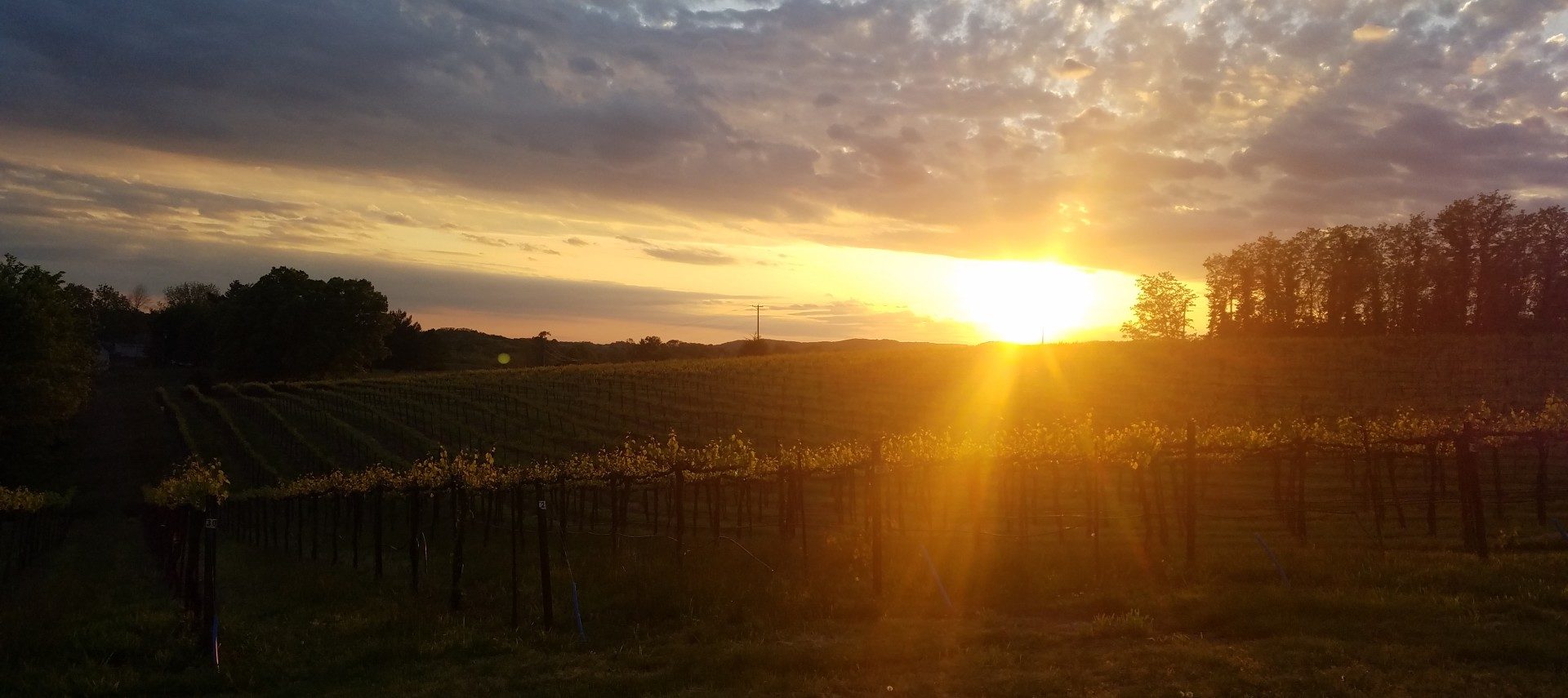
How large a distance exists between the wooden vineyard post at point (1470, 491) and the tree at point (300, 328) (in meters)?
81.5

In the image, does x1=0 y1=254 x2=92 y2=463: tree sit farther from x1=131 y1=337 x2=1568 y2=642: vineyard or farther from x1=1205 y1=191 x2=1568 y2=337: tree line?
x1=1205 y1=191 x2=1568 y2=337: tree line

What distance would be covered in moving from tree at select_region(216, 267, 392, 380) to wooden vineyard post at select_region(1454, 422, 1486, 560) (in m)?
81.5

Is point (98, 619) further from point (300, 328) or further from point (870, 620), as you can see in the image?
point (300, 328)

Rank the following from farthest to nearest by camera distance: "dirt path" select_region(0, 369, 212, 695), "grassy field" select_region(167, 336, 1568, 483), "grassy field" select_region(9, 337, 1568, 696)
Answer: "grassy field" select_region(167, 336, 1568, 483)
"dirt path" select_region(0, 369, 212, 695)
"grassy field" select_region(9, 337, 1568, 696)

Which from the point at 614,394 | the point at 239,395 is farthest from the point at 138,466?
the point at 614,394

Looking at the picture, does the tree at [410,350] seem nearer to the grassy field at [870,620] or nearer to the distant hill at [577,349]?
the distant hill at [577,349]

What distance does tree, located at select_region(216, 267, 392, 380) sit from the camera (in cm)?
7900

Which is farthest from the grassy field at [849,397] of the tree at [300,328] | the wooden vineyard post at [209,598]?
the wooden vineyard post at [209,598]

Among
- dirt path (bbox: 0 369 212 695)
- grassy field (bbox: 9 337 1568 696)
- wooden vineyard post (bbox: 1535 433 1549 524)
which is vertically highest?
wooden vineyard post (bbox: 1535 433 1549 524)

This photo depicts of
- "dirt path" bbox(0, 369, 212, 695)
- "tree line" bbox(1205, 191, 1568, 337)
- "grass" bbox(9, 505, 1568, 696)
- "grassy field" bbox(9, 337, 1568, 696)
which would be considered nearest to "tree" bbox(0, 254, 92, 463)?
"dirt path" bbox(0, 369, 212, 695)

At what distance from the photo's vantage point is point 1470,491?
41.1 feet

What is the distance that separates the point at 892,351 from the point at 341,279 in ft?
158

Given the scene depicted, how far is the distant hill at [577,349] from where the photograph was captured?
97.6 meters

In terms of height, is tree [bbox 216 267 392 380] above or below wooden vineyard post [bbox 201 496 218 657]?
above
